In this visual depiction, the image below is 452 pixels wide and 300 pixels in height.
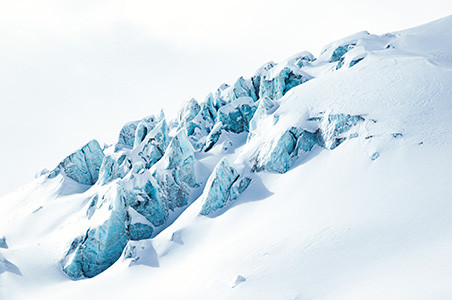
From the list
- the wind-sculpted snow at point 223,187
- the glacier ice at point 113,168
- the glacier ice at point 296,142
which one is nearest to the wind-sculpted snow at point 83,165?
the glacier ice at point 113,168

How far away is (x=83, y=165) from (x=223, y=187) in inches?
953

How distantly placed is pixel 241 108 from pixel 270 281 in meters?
28.4

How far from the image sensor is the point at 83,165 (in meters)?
45.4

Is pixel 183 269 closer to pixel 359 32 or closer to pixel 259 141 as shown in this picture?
pixel 259 141

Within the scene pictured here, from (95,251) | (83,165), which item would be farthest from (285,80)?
(95,251)

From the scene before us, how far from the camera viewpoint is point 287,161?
1185 inches

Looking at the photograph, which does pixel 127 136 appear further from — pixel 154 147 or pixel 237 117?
pixel 237 117

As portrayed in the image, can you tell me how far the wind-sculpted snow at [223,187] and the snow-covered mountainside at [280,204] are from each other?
0.40 ft

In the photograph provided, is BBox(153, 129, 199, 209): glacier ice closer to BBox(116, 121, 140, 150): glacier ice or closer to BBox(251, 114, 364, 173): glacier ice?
BBox(251, 114, 364, 173): glacier ice

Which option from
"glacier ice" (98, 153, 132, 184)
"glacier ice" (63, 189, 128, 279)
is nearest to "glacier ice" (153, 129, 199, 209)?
"glacier ice" (63, 189, 128, 279)

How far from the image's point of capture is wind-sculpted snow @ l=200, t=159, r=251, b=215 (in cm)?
2983

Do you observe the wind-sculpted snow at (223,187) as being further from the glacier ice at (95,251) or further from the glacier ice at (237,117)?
the glacier ice at (237,117)

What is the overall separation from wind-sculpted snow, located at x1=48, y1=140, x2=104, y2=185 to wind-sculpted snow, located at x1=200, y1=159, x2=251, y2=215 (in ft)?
73.7

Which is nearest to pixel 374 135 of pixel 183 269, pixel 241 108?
pixel 183 269
